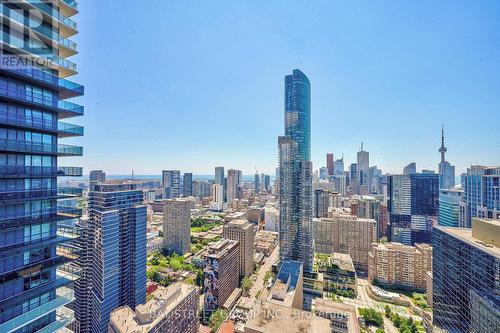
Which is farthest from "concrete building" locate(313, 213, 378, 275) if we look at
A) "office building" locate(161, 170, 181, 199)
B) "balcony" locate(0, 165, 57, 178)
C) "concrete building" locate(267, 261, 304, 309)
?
"office building" locate(161, 170, 181, 199)

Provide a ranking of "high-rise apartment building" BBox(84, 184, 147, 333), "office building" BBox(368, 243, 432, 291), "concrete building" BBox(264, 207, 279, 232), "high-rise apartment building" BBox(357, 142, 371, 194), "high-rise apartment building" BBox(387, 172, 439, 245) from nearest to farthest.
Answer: "high-rise apartment building" BBox(84, 184, 147, 333) → "office building" BBox(368, 243, 432, 291) → "high-rise apartment building" BBox(387, 172, 439, 245) → "concrete building" BBox(264, 207, 279, 232) → "high-rise apartment building" BBox(357, 142, 371, 194)

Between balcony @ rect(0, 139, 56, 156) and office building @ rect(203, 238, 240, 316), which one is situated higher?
balcony @ rect(0, 139, 56, 156)

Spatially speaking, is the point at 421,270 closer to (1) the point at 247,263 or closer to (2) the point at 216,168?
(1) the point at 247,263

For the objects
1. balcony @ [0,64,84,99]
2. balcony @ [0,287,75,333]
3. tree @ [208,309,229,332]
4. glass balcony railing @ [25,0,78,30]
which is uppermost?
glass balcony railing @ [25,0,78,30]

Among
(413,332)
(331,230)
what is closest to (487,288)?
(413,332)

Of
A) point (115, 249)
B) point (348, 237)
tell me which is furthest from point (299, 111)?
point (115, 249)

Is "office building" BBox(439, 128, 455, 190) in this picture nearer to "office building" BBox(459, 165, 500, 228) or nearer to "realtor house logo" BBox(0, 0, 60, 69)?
"office building" BBox(459, 165, 500, 228)

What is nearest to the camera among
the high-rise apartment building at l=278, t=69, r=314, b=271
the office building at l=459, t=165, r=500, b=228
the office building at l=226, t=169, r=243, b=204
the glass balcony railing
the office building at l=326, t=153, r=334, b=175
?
the glass balcony railing
